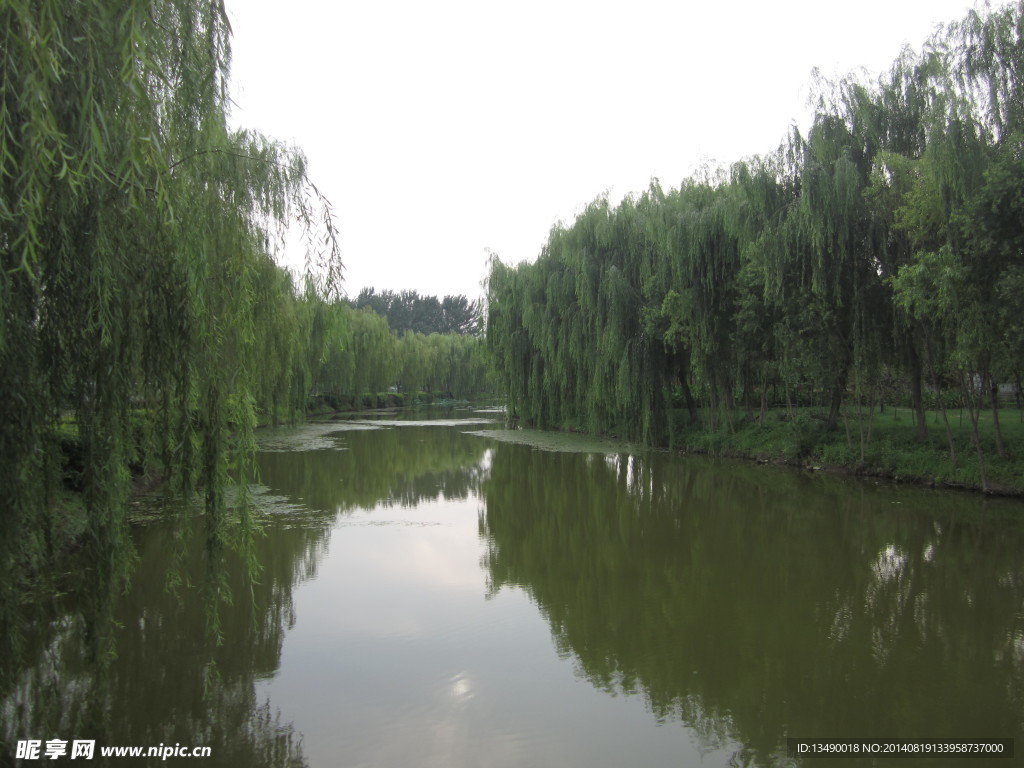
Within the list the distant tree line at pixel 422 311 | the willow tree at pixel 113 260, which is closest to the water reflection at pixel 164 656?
the willow tree at pixel 113 260

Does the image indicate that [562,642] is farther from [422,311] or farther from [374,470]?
[422,311]

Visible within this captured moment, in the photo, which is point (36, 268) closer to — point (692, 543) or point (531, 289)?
point (692, 543)

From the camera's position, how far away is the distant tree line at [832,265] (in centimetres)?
933

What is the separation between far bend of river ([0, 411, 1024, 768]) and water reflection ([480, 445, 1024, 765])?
3cm

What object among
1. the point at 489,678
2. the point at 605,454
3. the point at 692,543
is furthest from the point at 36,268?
the point at 605,454

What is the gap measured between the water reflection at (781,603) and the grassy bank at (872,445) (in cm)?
86

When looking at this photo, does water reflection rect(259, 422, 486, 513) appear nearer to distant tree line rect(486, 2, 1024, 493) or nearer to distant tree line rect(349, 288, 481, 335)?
distant tree line rect(486, 2, 1024, 493)

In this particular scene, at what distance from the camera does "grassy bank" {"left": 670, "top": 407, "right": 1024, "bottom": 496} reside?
11258 millimetres

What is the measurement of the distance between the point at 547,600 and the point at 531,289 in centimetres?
1617

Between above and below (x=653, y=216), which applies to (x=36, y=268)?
below

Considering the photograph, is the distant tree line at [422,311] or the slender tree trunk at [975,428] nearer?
the slender tree trunk at [975,428]

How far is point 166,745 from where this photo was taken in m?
3.67

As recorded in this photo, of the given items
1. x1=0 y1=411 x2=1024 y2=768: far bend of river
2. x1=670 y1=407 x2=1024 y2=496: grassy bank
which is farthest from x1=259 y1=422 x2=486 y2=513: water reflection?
x1=670 y1=407 x2=1024 y2=496: grassy bank

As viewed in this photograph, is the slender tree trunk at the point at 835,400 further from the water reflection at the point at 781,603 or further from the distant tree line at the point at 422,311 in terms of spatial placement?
the distant tree line at the point at 422,311
